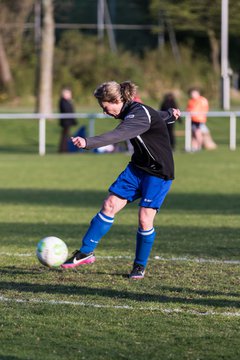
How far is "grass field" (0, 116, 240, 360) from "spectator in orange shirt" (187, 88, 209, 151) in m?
10.8

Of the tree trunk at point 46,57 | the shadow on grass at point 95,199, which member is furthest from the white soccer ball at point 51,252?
the tree trunk at point 46,57

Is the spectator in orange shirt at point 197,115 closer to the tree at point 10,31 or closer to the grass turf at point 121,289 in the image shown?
the grass turf at point 121,289

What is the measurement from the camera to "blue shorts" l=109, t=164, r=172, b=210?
27.7ft

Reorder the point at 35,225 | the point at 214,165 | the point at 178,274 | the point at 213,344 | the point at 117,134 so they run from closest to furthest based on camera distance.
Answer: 1. the point at 213,344
2. the point at 117,134
3. the point at 178,274
4. the point at 35,225
5. the point at 214,165

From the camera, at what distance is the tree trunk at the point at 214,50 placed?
5194cm

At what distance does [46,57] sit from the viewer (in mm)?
34469

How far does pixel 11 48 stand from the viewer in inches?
1969

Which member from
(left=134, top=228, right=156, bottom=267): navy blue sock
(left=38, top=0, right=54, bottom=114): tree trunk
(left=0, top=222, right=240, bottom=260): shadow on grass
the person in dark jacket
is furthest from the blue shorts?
(left=38, top=0, right=54, bottom=114): tree trunk

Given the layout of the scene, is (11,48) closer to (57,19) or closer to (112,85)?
(57,19)

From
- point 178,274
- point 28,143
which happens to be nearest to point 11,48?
point 28,143

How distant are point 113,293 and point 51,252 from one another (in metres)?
1.02

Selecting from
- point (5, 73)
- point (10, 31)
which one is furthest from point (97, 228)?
point (10, 31)

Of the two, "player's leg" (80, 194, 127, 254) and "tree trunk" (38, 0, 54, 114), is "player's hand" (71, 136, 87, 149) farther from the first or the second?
"tree trunk" (38, 0, 54, 114)

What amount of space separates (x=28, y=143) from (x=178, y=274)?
24.6 metres
